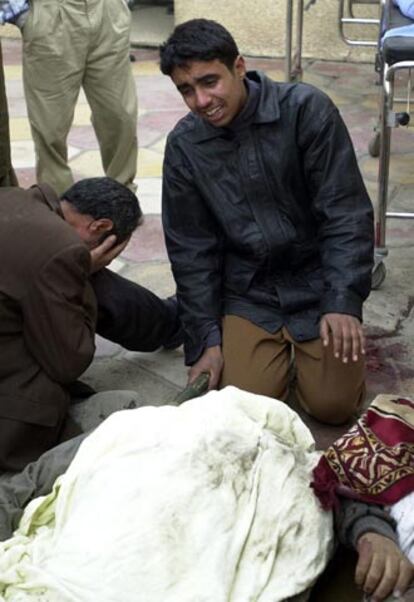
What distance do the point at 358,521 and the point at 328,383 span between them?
0.90m

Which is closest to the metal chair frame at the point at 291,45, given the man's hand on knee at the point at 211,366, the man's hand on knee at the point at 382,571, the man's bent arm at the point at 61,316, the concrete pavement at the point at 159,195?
the concrete pavement at the point at 159,195

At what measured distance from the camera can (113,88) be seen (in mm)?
4922

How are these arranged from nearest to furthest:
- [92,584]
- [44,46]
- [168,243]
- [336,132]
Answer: [92,584] → [336,132] → [168,243] → [44,46]

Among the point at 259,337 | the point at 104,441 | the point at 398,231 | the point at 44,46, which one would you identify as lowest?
the point at 398,231

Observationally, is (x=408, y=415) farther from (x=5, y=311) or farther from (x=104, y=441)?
(x=5, y=311)

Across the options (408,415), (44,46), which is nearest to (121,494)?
(408,415)

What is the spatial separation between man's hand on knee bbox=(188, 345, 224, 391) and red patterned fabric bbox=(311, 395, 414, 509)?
85 cm

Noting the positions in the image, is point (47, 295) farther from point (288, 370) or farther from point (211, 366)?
point (288, 370)

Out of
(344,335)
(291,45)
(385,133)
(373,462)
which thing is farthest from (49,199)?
(291,45)

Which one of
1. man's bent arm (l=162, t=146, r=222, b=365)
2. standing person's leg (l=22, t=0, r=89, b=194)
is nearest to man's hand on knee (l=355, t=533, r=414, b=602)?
man's bent arm (l=162, t=146, r=222, b=365)

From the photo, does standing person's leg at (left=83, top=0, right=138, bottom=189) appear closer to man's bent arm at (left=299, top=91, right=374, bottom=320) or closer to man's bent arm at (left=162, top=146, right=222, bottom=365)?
man's bent arm at (left=162, top=146, right=222, bottom=365)

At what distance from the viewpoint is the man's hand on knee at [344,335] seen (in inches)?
128

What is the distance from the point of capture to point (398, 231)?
4.97 m

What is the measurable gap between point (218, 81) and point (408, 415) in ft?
3.91
